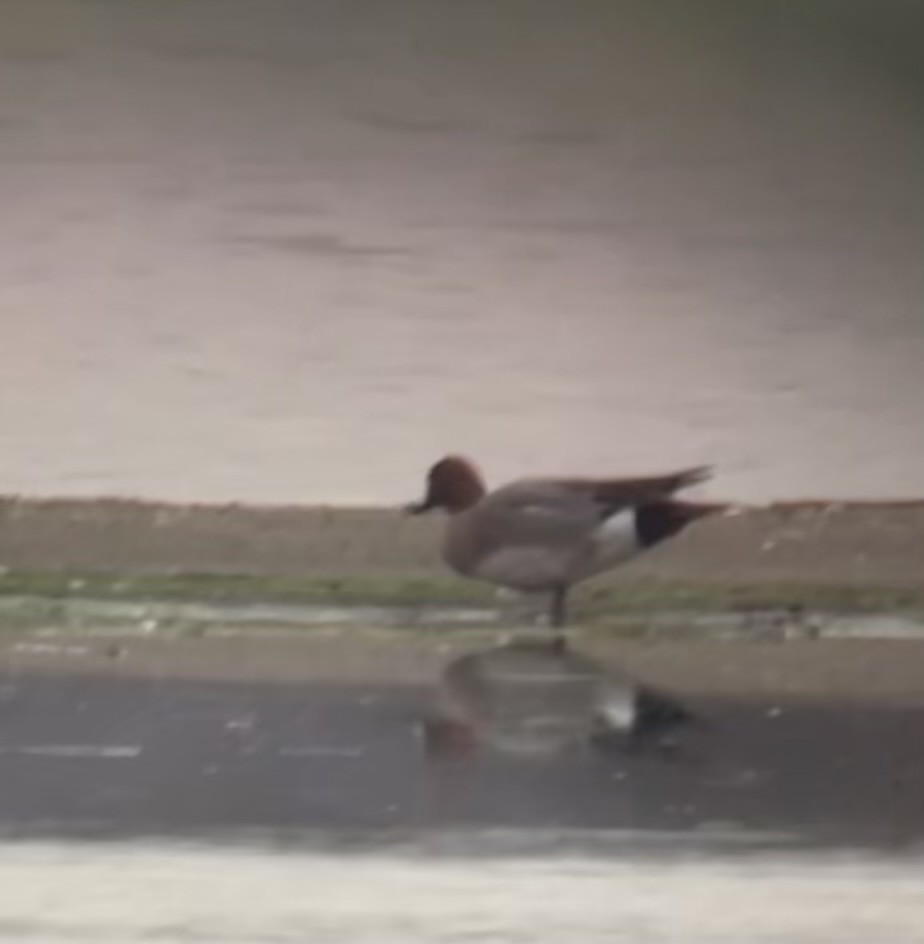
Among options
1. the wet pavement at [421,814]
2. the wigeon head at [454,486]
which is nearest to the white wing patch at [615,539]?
the wigeon head at [454,486]

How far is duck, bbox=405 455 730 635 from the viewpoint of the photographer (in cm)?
133

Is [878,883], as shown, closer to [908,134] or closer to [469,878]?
[469,878]

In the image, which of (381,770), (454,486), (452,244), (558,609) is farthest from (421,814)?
(452,244)

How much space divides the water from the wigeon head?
0.17 metres

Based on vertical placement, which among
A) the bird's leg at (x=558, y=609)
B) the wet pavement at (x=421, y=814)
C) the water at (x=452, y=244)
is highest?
the water at (x=452, y=244)

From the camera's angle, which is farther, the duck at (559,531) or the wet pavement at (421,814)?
the duck at (559,531)

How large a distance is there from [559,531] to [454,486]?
12 centimetres

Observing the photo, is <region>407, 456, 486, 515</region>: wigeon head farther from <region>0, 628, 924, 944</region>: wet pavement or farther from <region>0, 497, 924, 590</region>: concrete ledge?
<region>0, 628, 924, 944</region>: wet pavement

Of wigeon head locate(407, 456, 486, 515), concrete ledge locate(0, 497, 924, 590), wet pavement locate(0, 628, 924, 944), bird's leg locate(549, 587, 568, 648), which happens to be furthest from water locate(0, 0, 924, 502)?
wet pavement locate(0, 628, 924, 944)

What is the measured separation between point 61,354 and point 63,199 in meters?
0.12

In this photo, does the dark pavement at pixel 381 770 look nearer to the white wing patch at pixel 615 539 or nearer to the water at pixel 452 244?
the white wing patch at pixel 615 539

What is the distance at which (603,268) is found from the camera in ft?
5.25

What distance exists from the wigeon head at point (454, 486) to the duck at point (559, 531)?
4 centimetres

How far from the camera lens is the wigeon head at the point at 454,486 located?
1.42 m
